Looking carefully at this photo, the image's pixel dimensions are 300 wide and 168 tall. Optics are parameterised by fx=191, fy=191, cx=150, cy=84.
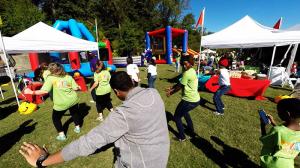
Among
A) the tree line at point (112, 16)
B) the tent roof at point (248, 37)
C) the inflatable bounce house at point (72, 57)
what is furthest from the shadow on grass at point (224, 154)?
the tree line at point (112, 16)

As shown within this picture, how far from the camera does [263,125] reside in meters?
2.58

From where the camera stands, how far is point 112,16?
4162 centimetres

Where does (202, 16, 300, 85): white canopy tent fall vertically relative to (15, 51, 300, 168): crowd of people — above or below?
above

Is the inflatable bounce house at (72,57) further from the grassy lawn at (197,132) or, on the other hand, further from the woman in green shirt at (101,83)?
the woman in green shirt at (101,83)

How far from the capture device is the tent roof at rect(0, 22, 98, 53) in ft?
25.1

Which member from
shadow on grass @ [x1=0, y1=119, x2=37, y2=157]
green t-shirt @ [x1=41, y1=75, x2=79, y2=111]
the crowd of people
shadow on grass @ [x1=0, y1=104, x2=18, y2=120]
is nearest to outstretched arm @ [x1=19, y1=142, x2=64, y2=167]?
the crowd of people

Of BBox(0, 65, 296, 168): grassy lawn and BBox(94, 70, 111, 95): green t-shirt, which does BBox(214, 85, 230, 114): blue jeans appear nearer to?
BBox(0, 65, 296, 168): grassy lawn

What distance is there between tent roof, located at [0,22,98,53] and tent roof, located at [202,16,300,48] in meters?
6.83

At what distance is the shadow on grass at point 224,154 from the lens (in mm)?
4043

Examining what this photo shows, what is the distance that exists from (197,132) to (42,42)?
24.8 ft

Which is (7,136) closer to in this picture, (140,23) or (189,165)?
(189,165)

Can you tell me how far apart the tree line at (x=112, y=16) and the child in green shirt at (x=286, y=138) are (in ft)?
90.9

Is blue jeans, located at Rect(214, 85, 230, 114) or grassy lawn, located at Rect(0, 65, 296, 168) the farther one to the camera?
blue jeans, located at Rect(214, 85, 230, 114)

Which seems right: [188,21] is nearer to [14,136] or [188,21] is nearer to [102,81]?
[102,81]
